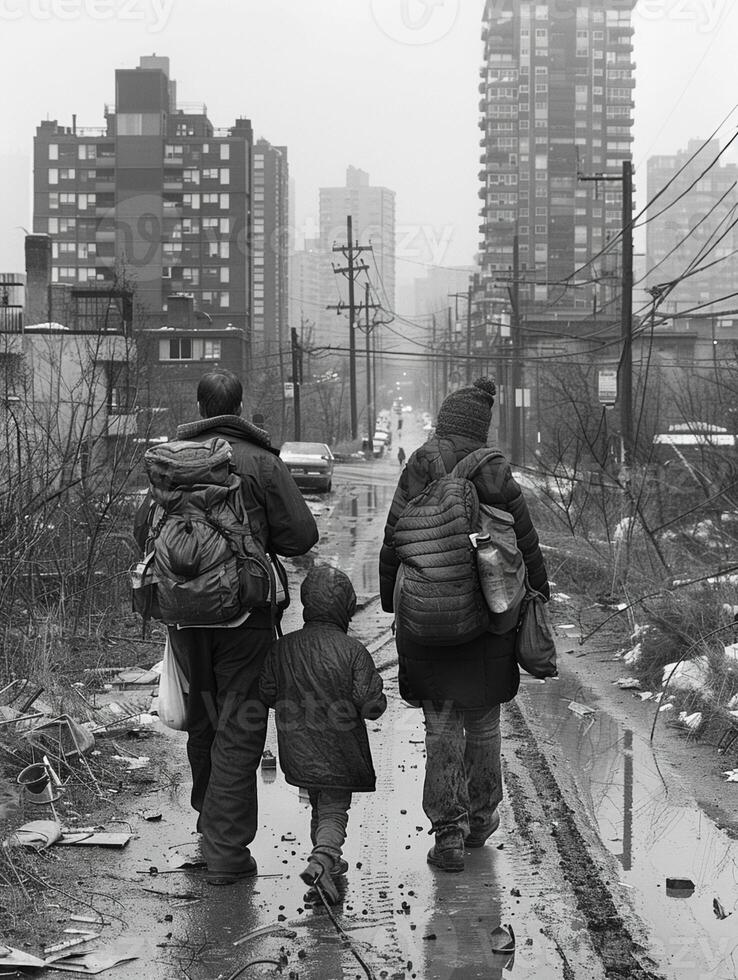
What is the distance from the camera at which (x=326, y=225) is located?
101 metres

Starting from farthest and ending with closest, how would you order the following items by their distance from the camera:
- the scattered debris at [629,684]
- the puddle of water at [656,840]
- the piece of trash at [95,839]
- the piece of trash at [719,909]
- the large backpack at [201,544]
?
the scattered debris at [629,684]
the piece of trash at [95,839]
the large backpack at [201,544]
the piece of trash at [719,909]
the puddle of water at [656,840]

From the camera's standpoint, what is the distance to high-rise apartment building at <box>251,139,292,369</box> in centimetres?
16100

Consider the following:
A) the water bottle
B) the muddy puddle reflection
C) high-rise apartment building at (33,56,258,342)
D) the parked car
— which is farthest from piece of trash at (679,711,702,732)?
high-rise apartment building at (33,56,258,342)

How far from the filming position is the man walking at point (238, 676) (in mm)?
5773

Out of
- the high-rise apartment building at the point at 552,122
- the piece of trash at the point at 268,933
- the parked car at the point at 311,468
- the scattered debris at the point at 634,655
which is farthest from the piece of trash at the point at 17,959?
the high-rise apartment building at the point at 552,122

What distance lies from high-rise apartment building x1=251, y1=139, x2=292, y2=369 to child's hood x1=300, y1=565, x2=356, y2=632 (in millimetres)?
146150

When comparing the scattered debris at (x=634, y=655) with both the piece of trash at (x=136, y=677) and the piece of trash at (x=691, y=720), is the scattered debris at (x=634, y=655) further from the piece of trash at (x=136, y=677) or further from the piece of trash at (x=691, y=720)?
→ the piece of trash at (x=136, y=677)

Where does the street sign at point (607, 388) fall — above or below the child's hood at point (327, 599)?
above

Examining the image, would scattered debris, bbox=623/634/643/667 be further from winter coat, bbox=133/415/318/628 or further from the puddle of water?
winter coat, bbox=133/415/318/628

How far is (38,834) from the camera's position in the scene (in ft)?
20.3

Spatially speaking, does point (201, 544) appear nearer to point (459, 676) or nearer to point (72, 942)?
point (459, 676)

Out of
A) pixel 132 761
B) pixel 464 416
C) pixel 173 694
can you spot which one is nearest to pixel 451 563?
pixel 464 416

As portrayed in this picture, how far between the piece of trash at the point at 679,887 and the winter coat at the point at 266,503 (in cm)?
202

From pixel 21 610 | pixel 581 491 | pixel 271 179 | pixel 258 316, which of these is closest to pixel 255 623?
pixel 21 610
